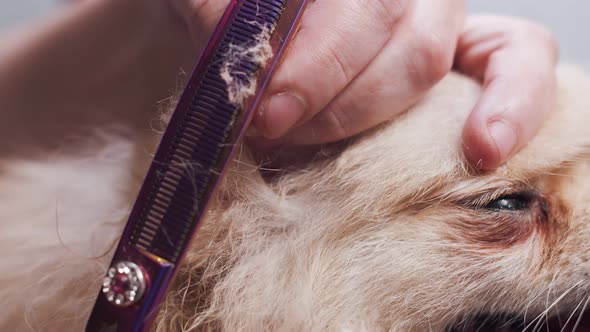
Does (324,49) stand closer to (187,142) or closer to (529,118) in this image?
(187,142)

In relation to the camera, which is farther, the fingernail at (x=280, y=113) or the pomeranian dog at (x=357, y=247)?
the pomeranian dog at (x=357, y=247)

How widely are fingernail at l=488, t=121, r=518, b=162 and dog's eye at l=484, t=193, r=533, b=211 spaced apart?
67 mm

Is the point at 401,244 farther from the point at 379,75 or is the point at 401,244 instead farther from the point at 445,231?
the point at 379,75

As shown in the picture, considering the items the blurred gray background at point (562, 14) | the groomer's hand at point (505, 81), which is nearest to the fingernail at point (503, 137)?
the groomer's hand at point (505, 81)

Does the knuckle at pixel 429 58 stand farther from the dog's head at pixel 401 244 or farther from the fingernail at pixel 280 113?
the fingernail at pixel 280 113

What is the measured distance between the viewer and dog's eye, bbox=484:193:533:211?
710 mm

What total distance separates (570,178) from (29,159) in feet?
2.81

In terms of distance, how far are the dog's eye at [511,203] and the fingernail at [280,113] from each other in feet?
1.04

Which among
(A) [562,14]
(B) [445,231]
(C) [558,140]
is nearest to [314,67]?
(B) [445,231]

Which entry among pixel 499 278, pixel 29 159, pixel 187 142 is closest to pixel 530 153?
pixel 499 278

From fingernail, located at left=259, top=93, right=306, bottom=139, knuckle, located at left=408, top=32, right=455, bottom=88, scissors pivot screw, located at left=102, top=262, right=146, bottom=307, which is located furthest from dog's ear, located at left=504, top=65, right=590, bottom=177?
scissors pivot screw, located at left=102, top=262, right=146, bottom=307

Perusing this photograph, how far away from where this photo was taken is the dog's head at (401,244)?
670 mm

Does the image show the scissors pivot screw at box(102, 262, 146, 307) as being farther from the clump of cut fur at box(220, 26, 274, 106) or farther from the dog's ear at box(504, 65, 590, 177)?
the dog's ear at box(504, 65, 590, 177)

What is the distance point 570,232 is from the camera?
0.71 m
